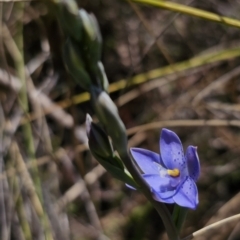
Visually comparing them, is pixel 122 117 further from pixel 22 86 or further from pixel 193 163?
pixel 193 163

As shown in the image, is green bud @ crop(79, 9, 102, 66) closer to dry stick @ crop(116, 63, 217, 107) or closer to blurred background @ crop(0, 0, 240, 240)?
blurred background @ crop(0, 0, 240, 240)

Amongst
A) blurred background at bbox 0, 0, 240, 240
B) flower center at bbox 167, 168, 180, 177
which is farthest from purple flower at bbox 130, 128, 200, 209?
blurred background at bbox 0, 0, 240, 240

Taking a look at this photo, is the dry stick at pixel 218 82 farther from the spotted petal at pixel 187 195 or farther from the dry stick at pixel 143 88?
the spotted petal at pixel 187 195

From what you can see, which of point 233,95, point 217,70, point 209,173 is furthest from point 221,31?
point 209,173

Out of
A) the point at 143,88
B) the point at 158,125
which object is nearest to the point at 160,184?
the point at 158,125

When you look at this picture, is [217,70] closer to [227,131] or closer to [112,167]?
[227,131]

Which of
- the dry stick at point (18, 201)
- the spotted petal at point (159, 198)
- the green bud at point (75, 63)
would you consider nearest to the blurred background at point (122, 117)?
the dry stick at point (18, 201)

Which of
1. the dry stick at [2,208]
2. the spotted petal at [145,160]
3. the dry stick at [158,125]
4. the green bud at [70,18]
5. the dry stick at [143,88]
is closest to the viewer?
the green bud at [70,18]
